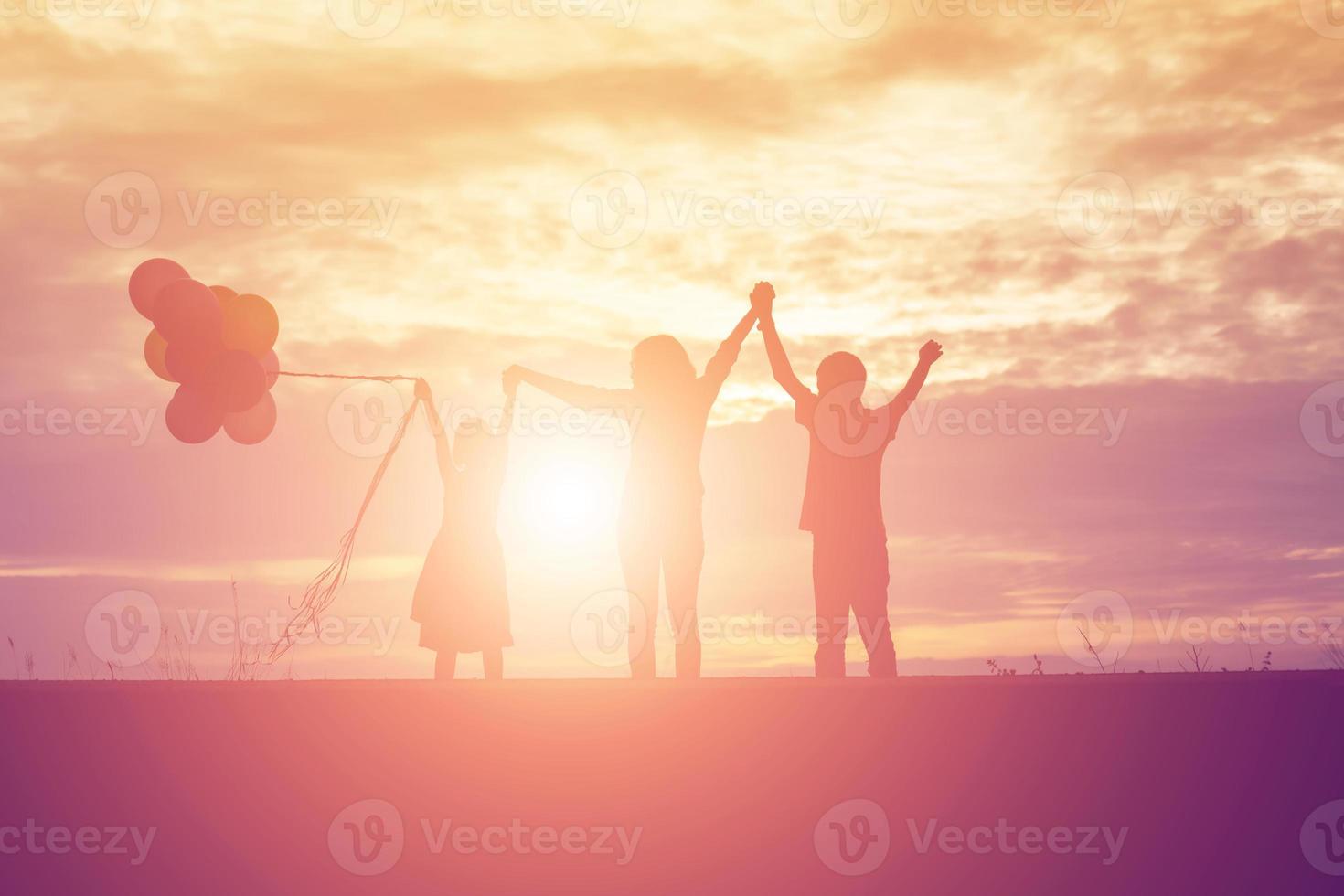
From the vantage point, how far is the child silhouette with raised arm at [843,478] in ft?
29.1

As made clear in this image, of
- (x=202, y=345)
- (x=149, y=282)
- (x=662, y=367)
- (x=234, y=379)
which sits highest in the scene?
(x=149, y=282)

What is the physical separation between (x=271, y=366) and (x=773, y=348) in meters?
4.16

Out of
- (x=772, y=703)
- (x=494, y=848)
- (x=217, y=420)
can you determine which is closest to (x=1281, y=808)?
(x=772, y=703)

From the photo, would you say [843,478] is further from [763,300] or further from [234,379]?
[234,379]

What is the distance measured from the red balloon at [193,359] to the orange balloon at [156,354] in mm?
378

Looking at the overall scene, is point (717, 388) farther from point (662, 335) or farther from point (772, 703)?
point (772, 703)

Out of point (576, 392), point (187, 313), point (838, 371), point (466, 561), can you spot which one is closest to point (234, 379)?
point (187, 313)

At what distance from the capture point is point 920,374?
9125 mm

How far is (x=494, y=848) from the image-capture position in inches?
217

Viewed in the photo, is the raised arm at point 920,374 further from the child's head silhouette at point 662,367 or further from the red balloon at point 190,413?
the red balloon at point 190,413

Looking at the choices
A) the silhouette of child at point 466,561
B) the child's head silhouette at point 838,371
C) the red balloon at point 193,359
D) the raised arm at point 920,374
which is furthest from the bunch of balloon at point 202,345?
the raised arm at point 920,374

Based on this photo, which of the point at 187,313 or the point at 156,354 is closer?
the point at 187,313

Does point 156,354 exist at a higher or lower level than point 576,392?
higher

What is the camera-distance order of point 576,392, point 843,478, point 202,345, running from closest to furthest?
point 843,478
point 576,392
point 202,345
